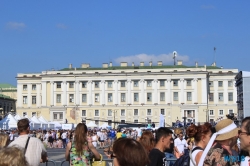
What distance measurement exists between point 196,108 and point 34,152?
95.0 meters

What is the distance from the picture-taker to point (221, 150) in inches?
187

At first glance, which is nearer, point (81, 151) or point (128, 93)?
point (81, 151)

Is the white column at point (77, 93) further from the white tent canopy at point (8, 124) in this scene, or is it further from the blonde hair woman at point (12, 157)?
the blonde hair woman at point (12, 157)

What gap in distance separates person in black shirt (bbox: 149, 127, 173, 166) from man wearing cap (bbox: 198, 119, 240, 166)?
1209mm

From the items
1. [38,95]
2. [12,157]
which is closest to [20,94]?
[38,95]

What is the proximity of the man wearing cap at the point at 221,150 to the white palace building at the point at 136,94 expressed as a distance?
95.1 meters

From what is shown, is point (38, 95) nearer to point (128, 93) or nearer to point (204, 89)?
point (128, 93)

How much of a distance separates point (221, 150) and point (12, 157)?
197cm

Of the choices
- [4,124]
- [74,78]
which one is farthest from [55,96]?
[4,124]

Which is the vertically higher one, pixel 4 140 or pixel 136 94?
pixel 136 94

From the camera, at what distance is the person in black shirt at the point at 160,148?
6.29 meters

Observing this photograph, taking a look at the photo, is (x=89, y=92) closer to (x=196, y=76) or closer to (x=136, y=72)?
(x=136, y=72)

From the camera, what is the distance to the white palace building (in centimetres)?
10094

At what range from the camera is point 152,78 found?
102m
